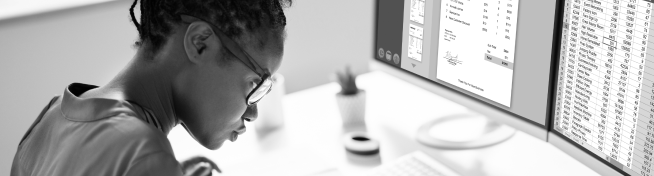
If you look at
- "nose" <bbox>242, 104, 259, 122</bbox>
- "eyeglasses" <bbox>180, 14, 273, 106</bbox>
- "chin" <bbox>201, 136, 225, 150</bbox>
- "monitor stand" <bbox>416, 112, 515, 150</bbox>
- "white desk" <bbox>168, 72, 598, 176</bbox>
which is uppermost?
"eyeglasses" <bbox>180, 14, 273, 106</bbox>

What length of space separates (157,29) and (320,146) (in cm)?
62

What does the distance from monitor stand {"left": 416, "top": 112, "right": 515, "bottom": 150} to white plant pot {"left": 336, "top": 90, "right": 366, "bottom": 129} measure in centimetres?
14

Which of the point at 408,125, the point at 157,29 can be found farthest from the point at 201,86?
the point at 408,125

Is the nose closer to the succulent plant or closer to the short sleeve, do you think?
the short sleeve

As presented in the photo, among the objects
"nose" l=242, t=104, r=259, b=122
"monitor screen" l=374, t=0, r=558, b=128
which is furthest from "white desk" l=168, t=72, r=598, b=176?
"nose" l=242, t=104, r=259, b=122

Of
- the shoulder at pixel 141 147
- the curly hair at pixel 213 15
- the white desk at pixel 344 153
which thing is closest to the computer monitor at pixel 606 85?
the white desk at pixel 344 153

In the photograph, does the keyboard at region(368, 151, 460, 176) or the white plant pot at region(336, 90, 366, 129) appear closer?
the keyboard at region(368, 151, 460, 176)

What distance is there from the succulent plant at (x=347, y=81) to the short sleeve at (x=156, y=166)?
75cm

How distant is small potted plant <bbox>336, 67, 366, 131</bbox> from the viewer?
148 cm

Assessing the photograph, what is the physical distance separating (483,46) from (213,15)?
0.55 metres

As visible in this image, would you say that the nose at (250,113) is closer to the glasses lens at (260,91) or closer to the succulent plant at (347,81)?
the glasses lens at (260,91)

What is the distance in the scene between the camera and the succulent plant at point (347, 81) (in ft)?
4.89

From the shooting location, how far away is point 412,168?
1.24m

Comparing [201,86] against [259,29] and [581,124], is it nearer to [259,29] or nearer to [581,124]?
[259,29]
